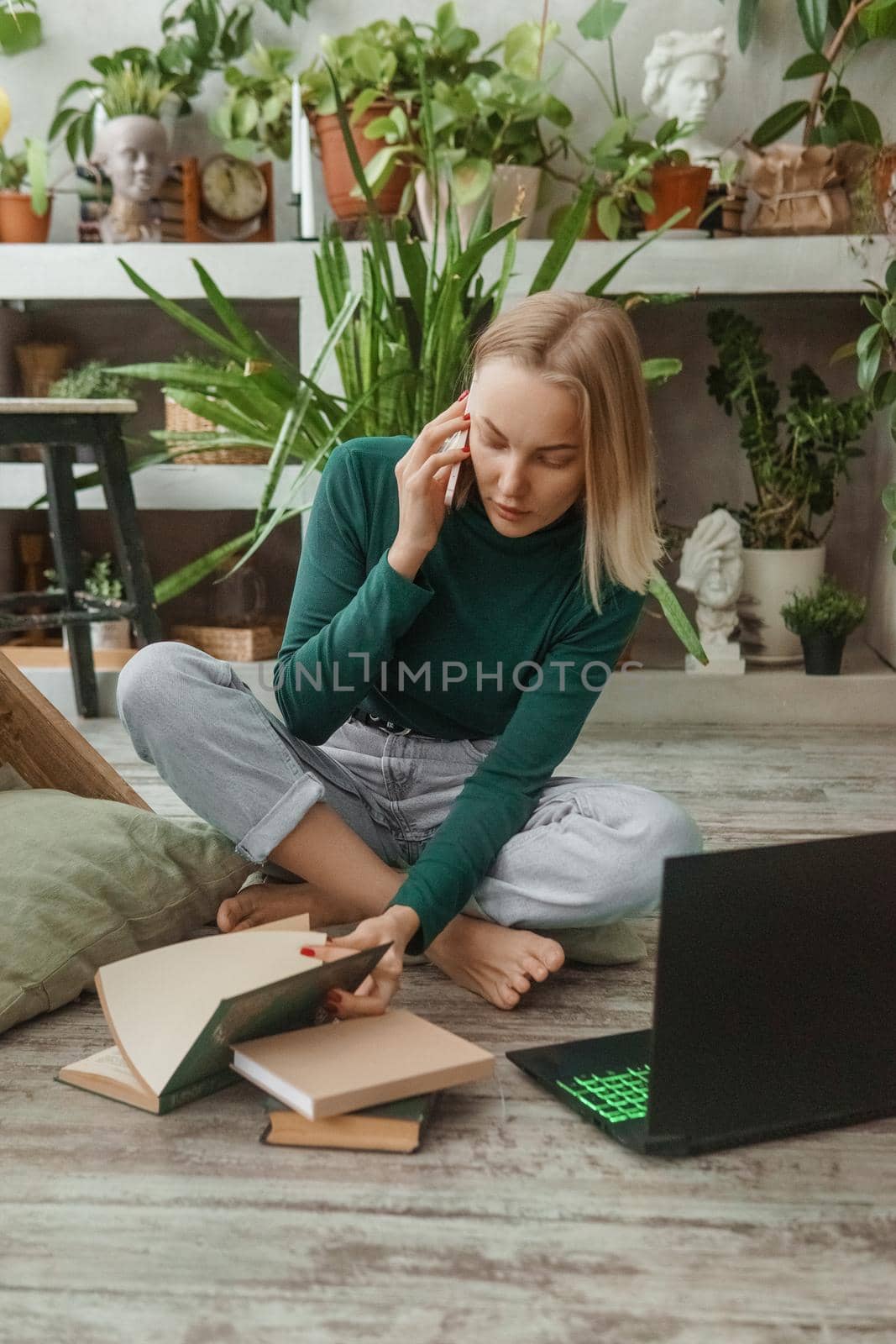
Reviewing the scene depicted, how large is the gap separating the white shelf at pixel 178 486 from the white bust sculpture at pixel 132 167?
0.55 meters

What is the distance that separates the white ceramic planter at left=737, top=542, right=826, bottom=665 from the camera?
121 inches

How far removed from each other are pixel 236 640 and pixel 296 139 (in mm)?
1137

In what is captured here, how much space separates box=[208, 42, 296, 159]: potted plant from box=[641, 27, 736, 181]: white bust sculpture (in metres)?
0.83

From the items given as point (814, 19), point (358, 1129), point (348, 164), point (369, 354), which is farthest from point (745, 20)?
point (358, 1129)

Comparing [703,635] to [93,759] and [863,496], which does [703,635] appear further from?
[93,759]

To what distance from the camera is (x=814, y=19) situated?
3025 mm

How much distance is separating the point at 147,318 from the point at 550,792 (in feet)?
7.78

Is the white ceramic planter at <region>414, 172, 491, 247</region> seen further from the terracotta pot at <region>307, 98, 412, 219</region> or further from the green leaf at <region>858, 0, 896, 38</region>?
the green leaf at <region>858, 0, 896, 38</region>

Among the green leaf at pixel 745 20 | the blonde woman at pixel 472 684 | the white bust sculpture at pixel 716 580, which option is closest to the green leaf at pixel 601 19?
the green leaf at pixel 745 20

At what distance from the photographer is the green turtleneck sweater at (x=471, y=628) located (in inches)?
57.2

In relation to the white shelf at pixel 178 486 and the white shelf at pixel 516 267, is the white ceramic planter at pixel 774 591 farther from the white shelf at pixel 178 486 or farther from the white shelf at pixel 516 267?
the white shelf at pixel 178 486

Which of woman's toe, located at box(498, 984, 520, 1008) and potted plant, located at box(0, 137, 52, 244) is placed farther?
potted plant, located at box(0, 137, 52, 244)

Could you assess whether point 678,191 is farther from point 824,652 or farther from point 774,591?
point 824,652

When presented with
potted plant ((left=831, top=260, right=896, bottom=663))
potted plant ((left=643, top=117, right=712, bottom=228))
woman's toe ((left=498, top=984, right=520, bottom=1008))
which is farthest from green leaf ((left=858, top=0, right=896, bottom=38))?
woman's toe ((left=498, top=984, right=520, bottom=1008))
